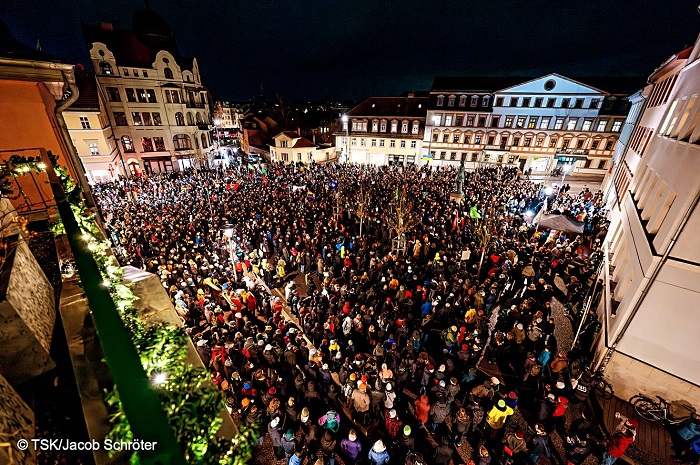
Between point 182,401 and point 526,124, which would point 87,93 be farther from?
point 526,124

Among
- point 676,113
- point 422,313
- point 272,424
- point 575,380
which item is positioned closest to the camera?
point 272,424

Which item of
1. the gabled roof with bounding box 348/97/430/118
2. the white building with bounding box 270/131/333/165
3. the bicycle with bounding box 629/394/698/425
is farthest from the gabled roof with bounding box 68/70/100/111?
the bicycle with bounding box 629/394/698/425

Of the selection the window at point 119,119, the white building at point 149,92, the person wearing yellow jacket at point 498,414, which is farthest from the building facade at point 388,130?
the person wearing yellow jacket at point 498,414

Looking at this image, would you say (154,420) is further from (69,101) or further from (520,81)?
(520,81)

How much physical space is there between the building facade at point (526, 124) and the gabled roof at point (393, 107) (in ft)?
8.15

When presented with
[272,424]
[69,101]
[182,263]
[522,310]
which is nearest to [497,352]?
[522,310]

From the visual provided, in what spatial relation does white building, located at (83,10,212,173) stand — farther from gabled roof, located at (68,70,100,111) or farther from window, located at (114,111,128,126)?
gabled roof, located at (68,70,100,111)

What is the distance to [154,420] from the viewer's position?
1239mm

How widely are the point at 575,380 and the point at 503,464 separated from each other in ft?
11.7

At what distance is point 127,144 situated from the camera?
107 ft

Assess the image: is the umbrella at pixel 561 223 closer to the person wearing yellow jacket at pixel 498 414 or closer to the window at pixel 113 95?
the person wearing yellow jacket at pixel 498 414

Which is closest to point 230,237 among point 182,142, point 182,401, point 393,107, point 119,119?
point 182,401

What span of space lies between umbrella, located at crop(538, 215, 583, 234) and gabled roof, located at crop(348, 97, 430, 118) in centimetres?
3071

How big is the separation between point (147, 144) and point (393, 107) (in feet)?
109
